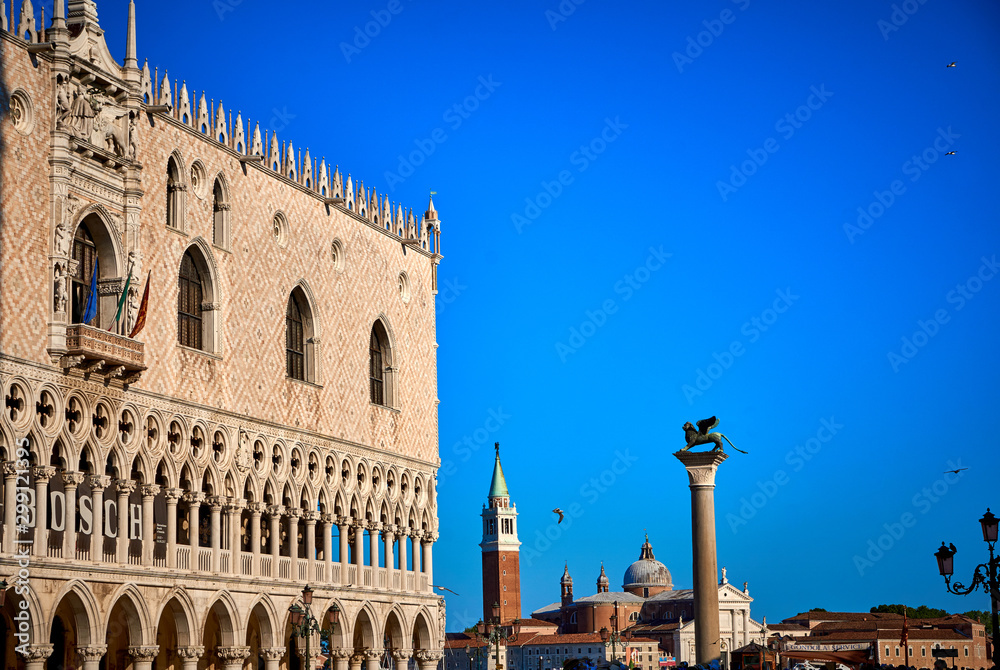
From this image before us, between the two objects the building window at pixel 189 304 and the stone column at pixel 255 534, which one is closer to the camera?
the building window at pixel 189 304

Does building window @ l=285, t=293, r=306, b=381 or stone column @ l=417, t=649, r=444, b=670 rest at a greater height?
building window @ l=285, t=293, r=306, b=381

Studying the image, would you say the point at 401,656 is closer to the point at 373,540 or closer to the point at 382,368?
the point at 373,540

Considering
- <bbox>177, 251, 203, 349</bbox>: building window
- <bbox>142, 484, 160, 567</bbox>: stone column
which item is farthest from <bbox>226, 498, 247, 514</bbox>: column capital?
<bbox>177, 251, 203, 349</bbox>: building window

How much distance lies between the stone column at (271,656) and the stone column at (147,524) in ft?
15.9

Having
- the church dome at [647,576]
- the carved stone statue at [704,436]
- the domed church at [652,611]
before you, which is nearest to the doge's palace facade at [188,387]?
the carved stone statue at [704,436]

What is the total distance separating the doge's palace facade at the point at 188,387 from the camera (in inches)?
963

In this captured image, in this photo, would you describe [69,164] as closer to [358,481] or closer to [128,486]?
[128,486]

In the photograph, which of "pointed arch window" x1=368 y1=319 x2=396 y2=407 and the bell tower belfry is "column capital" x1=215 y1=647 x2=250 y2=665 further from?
the bell tower belfry

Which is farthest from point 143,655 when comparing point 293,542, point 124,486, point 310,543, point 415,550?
point 415,550

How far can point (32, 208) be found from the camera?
24.6 metres

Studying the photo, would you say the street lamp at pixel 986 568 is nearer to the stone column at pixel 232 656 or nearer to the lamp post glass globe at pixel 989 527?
the lamp post glass globe at pixel 989 527

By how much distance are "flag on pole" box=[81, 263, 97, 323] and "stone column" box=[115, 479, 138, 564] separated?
10.2 feet

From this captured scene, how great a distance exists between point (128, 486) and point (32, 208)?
17.9ft

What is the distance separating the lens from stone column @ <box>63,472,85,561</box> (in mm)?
24516
